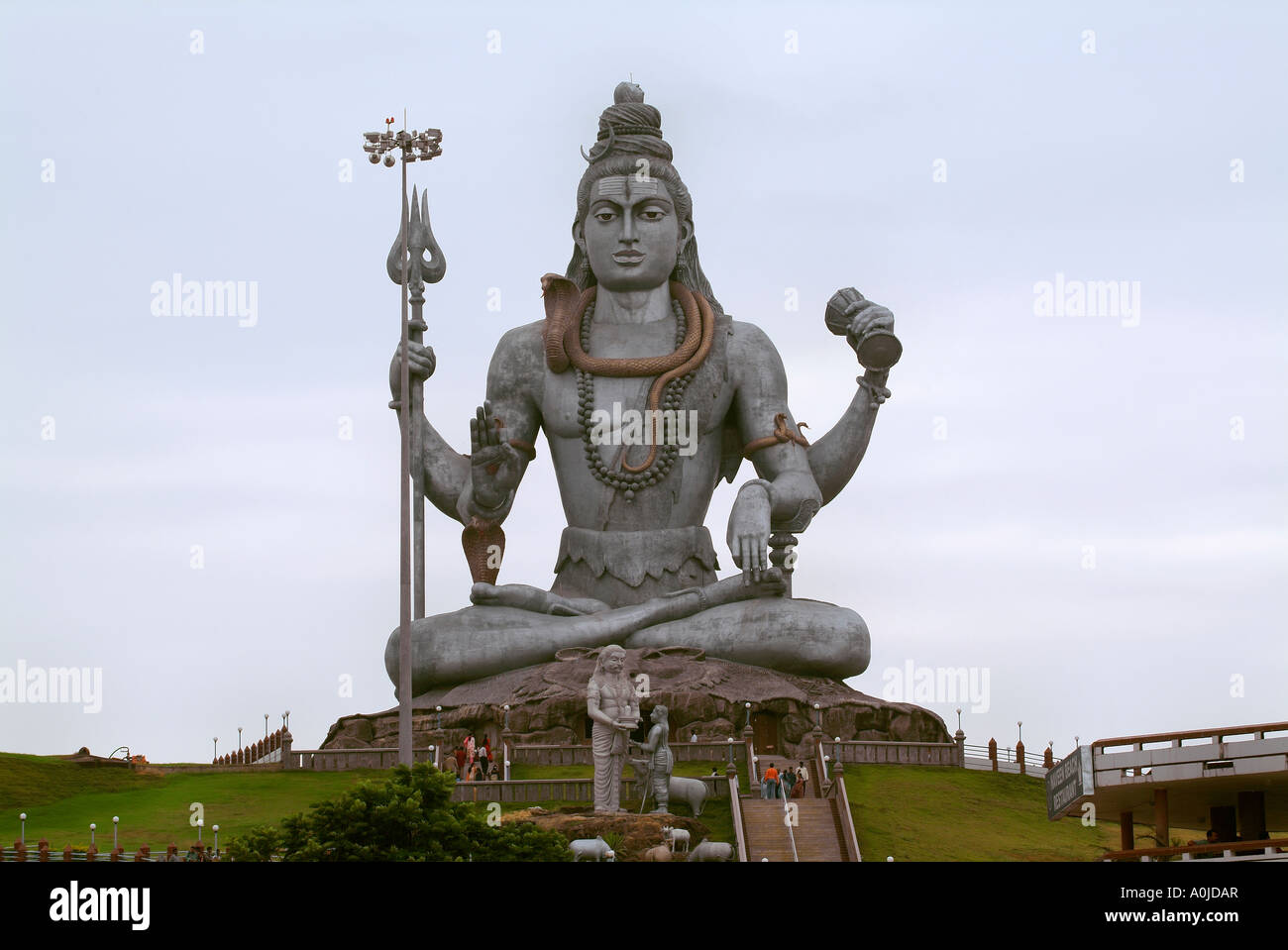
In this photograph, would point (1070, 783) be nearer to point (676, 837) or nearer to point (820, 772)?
point (676, 837)

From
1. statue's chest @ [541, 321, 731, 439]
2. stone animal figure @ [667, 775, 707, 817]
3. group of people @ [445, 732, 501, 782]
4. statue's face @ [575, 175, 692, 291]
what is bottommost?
stone animal figure @ [667, 775, 707, 817]

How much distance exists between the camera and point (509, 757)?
31797 millimetres

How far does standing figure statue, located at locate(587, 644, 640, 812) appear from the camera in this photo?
91.2 ft

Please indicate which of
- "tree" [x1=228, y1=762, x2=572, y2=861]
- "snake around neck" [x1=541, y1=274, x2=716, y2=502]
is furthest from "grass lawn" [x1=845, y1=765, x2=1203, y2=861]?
"snake around neck" [x1=541, y1=274, x2=716, y2=502]

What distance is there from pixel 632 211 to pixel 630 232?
0.33m

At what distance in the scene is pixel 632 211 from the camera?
36250 millimetres

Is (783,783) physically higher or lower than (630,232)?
lower

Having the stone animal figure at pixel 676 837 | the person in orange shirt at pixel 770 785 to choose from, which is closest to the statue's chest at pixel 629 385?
the person in orange shirt at pixel 770 785


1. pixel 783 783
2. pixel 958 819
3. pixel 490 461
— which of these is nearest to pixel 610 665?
pixel 783 783

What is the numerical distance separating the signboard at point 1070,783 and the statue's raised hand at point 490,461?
10822 millimetres

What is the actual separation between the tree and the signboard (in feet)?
16.5

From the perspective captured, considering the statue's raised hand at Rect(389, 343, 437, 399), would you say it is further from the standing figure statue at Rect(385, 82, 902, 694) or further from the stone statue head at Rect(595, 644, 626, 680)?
the stone statue head at Rect(595, 644, 626, 680)

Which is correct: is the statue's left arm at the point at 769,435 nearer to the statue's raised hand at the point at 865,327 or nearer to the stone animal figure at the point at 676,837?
the statue's raised hand at the point at 865,327
